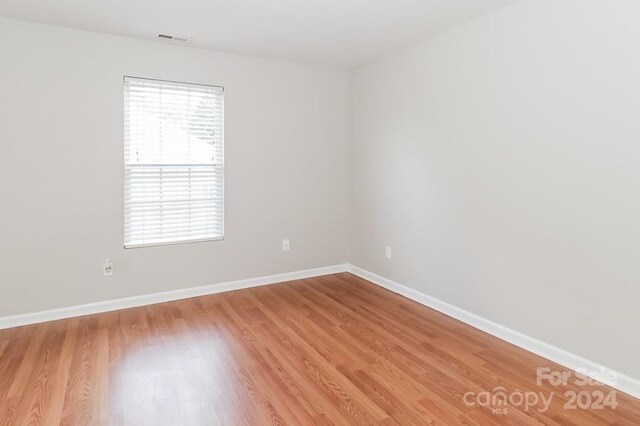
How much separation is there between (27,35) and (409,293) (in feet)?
13.2

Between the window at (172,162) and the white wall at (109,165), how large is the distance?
94 millimetres

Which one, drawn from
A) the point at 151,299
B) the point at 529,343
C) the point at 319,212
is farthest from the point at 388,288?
the point at 151,299

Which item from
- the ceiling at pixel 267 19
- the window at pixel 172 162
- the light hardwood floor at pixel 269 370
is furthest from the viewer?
the window at pixel 172 162

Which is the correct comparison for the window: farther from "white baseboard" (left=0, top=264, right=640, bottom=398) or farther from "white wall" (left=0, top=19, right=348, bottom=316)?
"white baseboard" (left=0, top=264, right=640, bottom=398)

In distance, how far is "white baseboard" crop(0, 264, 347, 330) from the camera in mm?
3205

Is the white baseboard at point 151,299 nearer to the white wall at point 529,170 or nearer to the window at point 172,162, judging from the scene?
the window at point 172,162

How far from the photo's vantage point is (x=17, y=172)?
312 cm

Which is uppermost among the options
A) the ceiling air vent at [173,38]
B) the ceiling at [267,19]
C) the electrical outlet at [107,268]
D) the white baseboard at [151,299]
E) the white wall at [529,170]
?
the ceiling air vent at [173,38]

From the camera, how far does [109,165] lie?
345 centimetres

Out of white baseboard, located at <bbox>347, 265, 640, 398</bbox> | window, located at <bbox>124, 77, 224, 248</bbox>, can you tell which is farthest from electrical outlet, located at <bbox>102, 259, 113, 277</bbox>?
white baseboard, located at <bbox>347, 265, 640, 398</bbox>

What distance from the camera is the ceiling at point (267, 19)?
2779 mm

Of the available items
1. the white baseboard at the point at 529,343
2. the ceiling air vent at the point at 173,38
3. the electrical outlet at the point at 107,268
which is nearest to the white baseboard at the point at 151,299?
the electrical outlet at the point at 107,268

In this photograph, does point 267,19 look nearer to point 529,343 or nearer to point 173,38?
point 173,38

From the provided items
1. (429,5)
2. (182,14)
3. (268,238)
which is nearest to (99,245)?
(268,238)
